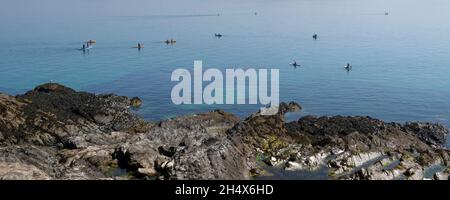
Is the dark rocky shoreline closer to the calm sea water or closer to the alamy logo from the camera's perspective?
the calm sea water

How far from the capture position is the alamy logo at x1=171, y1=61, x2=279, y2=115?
285 feet

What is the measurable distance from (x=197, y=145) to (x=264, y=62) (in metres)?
74.3

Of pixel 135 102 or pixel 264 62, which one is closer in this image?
pixel 135 102

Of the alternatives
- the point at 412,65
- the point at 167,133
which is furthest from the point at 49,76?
the point at 412,65

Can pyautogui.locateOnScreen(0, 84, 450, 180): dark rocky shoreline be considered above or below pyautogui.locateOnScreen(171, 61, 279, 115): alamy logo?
below

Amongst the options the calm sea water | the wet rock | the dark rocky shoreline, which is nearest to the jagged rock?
the dark rocky shoreline

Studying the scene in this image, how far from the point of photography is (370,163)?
52.9m

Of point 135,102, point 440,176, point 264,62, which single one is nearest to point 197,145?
point 440,176

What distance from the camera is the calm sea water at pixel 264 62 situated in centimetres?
8562

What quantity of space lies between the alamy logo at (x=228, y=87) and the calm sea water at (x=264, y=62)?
8.31ft

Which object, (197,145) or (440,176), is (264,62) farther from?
(440,176)

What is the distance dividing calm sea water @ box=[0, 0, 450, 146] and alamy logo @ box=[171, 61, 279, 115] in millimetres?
2532

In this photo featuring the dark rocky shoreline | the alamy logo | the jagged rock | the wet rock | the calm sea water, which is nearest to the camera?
the dark rocky shoreline

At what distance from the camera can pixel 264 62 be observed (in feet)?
402
